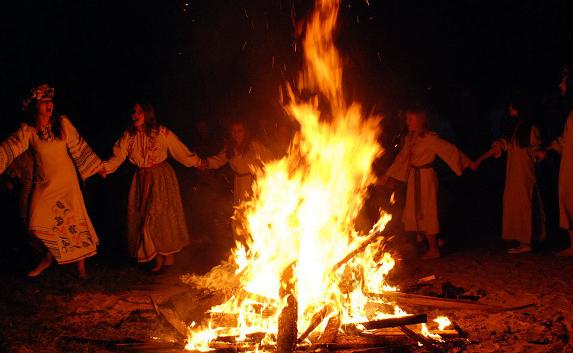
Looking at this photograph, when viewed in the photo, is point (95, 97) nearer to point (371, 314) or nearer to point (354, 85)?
point (354, 85)

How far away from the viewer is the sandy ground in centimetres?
495

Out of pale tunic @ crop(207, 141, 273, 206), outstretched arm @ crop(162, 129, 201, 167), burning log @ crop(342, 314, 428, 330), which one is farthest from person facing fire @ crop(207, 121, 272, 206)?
burning log @ crop(342, 314, 428, 330)

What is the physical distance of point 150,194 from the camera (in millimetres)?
7293

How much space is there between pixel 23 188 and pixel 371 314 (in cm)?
441

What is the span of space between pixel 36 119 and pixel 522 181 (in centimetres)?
639

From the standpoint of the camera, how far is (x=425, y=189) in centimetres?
771

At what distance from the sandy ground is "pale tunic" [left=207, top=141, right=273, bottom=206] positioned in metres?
1.15

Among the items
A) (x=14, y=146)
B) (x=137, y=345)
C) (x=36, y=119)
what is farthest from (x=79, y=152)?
(x=137, y=345)

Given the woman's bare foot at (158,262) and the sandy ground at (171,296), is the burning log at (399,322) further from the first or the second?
the woman's bare foot at (158,262)

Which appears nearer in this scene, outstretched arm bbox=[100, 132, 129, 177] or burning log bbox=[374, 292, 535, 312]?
burning log bbox=[374, 292, 535, 312]

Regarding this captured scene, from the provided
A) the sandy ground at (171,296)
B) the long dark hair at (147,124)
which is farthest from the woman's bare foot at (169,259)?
the long dark hair at (147,124)

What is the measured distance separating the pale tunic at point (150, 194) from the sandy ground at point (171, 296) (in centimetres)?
39

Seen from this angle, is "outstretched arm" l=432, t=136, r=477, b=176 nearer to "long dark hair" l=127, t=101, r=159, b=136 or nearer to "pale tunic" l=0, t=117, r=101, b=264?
"long dark hair" l=127, t=101, r=159, b=136

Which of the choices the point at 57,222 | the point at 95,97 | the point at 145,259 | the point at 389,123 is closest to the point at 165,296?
the point at 145,259
